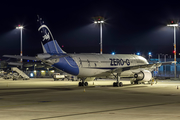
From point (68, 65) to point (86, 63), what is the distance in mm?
2973

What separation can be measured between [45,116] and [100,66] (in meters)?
24.6

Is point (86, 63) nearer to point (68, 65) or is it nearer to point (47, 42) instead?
point (68, 65)

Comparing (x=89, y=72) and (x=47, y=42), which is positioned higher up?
(x=47, y=42)

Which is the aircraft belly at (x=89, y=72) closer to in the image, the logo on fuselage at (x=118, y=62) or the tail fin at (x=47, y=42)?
the logo on fuselage at (x=118, y=62)

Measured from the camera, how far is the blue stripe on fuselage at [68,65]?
110ft

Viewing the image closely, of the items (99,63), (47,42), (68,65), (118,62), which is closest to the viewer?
(68,65)

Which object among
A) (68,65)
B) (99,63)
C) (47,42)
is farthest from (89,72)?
(47,42)

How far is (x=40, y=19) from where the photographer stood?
35156 millimetres

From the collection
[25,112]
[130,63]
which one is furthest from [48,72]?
[25,112]

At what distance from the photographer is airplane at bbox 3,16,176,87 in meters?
33.3

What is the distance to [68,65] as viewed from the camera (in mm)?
33875

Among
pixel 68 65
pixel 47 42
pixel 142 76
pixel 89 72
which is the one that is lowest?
pixel 142 76

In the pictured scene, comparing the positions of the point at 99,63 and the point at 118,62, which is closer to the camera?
the point at 99,63

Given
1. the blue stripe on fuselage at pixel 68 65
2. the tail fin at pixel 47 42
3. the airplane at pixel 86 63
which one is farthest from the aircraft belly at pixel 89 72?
the tail fin at pixel 47 42
